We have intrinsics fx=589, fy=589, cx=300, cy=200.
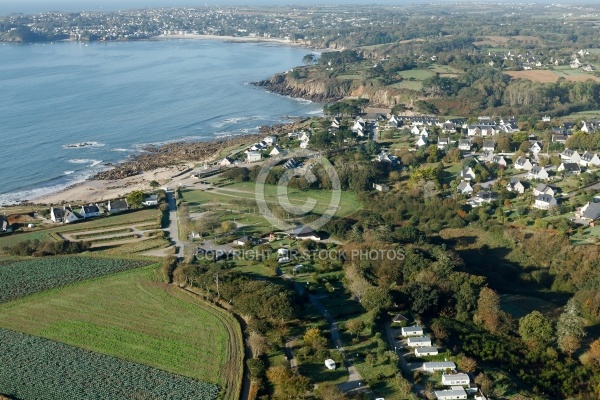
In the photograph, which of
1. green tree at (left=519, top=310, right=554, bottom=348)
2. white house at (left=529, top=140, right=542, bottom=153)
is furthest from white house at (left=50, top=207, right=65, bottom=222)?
white house at (left=529, top=140, right=542, bottom=153)

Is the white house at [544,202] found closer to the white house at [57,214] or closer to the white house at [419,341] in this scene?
the white house at [419,341]

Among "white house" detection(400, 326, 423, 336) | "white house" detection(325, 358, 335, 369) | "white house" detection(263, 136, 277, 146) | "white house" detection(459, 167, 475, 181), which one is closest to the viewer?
"white house" detection(325, 358, 335, 369)

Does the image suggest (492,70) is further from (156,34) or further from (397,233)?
(156,34)

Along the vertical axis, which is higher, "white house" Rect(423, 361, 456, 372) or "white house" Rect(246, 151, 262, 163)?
"white house" Rect(246, 151, 262, 163)

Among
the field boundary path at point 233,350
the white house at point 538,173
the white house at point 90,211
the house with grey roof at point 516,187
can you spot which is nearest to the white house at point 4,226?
the white house at point 90,211

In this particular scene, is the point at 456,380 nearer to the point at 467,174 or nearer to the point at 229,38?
the point at 467,174

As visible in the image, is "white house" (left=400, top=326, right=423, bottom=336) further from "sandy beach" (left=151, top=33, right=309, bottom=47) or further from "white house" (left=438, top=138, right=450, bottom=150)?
"sandy beach" (left=151, top=33, right=309, bottom=47)

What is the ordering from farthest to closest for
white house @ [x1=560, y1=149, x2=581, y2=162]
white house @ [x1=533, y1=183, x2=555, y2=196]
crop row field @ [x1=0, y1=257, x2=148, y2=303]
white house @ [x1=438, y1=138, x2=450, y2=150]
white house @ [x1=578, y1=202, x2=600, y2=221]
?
white house @ [x1=438, y1=138, x2=450, y2=150] < white house @ [x1=560, y1=149, x2=581, y2=162] < white house @ [x1=533, y1=183, x2=555, y2=196] < white house @ [x1=578, y1=202, x2=600, y2=221] < crop row field @ [x1=0, y1=257, x2=148, y2=303]
